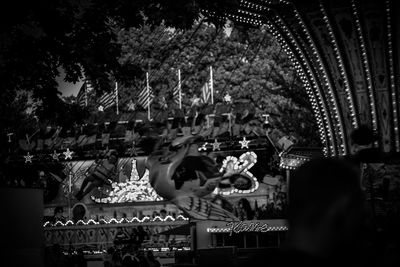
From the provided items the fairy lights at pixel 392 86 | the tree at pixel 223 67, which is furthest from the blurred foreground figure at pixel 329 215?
the tree at pixel 223 67

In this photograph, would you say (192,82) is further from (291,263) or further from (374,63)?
(291,263)

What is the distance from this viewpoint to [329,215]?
2.40m

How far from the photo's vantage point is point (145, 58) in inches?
1969

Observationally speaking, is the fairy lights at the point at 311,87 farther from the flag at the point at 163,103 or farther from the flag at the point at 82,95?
the flag at the point at 82,95

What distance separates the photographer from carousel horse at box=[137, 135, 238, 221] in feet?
102

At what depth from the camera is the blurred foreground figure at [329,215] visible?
2.39 metres

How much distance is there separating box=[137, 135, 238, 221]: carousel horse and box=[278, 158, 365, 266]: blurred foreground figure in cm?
2849

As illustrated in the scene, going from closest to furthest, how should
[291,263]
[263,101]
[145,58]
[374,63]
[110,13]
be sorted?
[291,263] → [110,13] → [374,63] → [263,101] → [145,58]

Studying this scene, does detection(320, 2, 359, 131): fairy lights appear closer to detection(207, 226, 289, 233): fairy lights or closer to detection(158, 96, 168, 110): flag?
detection(207, 226, 289, 233): fairy lights

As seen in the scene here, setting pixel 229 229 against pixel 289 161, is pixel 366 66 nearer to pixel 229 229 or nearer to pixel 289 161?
pixel 289 161

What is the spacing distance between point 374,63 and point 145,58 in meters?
Result: 33.3

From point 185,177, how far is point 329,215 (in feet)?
96.2

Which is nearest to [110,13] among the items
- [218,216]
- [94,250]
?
[218,216]

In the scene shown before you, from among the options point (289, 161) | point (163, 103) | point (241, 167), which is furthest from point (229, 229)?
point (163, 103)
